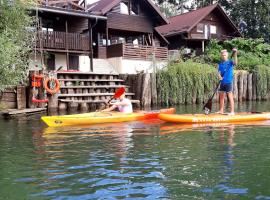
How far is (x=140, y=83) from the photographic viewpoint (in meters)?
19.1

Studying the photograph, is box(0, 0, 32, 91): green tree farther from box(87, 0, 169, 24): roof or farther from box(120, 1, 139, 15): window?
box(120, 1, 139, 15): window

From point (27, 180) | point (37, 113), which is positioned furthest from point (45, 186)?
point (37, 113)

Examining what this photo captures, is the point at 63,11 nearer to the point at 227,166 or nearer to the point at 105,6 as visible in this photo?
the point at 105,6

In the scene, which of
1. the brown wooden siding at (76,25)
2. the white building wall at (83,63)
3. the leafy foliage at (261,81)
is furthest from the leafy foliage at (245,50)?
the brown wooden siding at (76,25)

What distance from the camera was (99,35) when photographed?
95.8 feet

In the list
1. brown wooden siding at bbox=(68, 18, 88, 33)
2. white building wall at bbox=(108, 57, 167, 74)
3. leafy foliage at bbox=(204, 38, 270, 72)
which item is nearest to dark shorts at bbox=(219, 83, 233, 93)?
white building wall at bbox=(108, 57, 167, 74)

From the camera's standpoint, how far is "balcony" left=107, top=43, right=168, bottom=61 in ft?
85.0

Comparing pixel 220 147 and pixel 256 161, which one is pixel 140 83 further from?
pixel 256 161

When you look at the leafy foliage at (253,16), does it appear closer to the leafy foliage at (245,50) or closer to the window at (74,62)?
the leafy foliage at (245,50)

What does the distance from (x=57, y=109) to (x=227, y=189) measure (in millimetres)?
12266

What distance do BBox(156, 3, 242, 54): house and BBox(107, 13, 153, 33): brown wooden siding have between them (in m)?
6.24

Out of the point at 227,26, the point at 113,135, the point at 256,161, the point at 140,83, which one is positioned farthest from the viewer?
the point at 227,26

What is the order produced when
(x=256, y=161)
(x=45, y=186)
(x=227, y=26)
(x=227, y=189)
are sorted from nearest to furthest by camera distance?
(x=227, y=189) < (x=45, y=186) < (x=256, y=161) < (x=227, y=26)

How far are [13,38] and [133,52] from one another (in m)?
13.0
